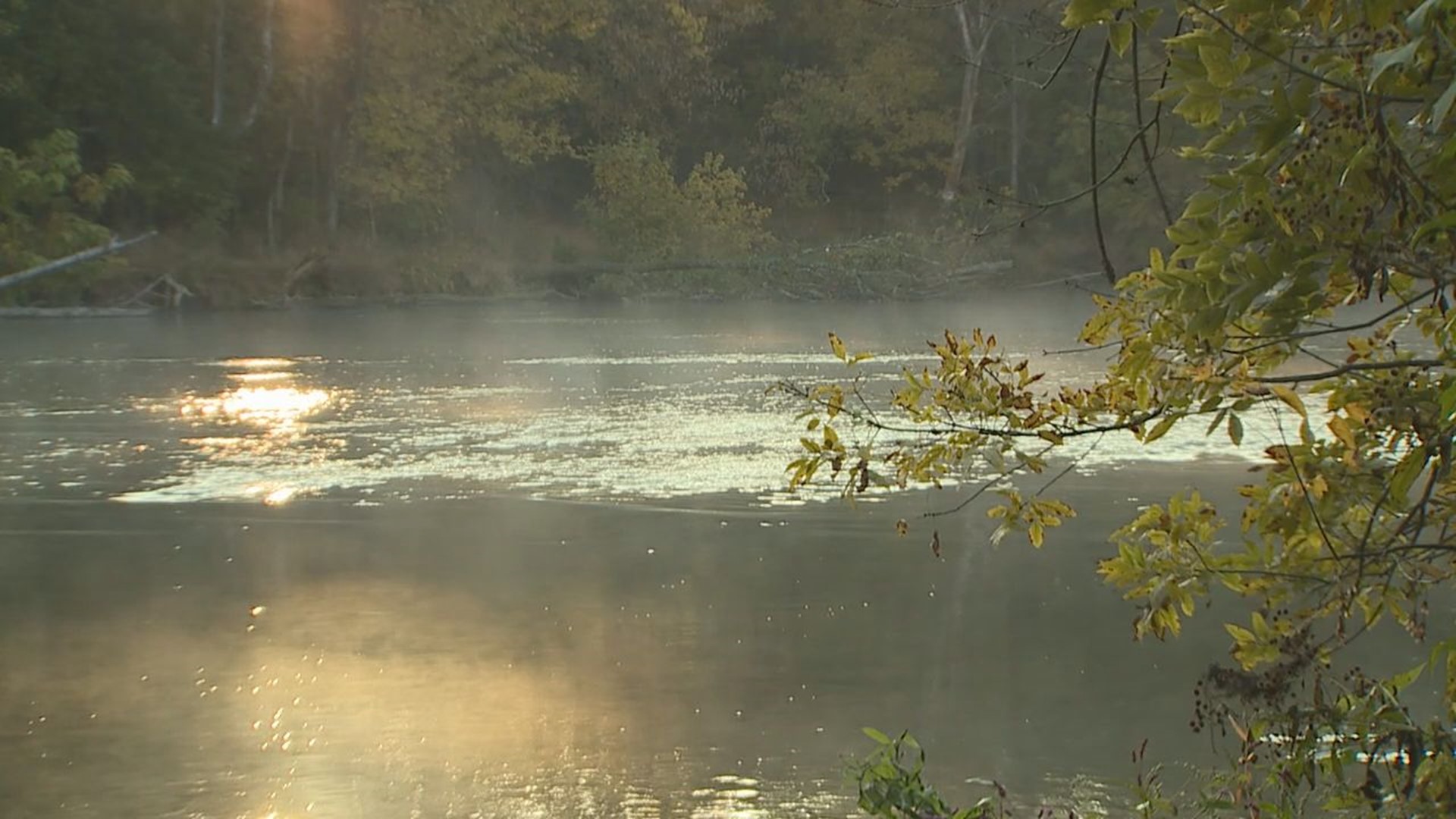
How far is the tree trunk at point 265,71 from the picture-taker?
34281mm

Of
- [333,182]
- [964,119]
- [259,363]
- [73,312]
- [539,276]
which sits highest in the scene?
[964,119]

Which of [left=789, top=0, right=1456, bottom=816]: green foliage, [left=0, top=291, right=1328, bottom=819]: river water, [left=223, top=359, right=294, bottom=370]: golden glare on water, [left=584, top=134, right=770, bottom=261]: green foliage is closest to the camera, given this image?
[left=789, top=0, right=1456, bottom=816]: green foliage

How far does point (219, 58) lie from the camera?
34000 mm

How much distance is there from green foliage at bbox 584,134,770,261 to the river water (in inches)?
905

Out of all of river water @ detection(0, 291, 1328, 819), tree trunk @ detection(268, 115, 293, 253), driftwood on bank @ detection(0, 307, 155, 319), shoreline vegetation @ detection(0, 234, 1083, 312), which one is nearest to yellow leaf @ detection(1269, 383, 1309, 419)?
river water @ detection(0, 291, 1328, 819)

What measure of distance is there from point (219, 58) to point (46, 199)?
631 cm

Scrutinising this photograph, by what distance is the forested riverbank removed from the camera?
3123 centimetres

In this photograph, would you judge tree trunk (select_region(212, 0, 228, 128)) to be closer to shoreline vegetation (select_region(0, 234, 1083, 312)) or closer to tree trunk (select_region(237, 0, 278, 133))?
tree trunk (select_region(237, 0, 278, 133))

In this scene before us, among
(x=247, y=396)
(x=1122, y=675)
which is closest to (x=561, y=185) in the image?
(x=247, y=396)

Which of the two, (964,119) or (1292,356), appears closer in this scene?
(1292,356)

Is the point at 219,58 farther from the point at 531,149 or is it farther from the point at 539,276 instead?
the point at 531,149

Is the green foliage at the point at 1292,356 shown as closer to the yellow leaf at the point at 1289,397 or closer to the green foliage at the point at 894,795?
the yellow leaf at the point at 1289,397

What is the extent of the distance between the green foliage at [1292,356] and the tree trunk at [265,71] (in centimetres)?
3216

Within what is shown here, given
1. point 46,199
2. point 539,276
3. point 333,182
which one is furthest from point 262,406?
point 333,182
